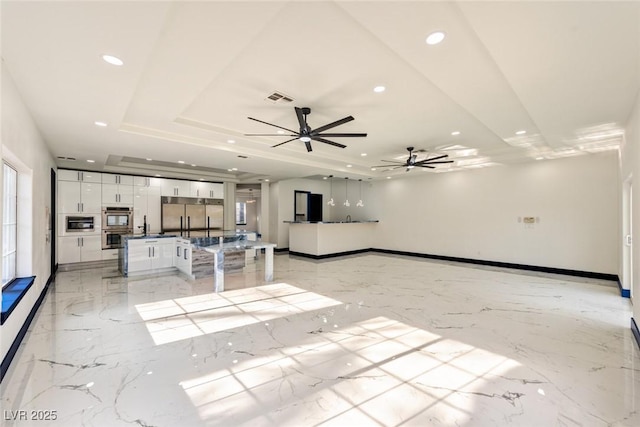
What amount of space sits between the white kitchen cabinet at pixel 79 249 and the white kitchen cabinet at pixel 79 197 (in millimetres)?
703

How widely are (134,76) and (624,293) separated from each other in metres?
7.71

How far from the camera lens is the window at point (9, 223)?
10.2 feet

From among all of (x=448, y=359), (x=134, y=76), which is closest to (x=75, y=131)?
(x=134, y=76)

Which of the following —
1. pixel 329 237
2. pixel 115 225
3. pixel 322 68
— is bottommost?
pixel 329 237

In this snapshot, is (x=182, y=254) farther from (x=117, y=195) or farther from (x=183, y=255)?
(x=117, y=195)

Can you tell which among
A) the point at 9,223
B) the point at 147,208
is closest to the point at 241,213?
the point at 147,208

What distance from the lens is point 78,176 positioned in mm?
7035

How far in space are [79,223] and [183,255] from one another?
307cm

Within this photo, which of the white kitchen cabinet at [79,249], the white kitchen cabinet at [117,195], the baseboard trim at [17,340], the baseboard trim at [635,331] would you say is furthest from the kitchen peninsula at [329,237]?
the baseboard trim at [635,331]

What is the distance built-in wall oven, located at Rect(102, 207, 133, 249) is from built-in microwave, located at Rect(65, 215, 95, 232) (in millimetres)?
265

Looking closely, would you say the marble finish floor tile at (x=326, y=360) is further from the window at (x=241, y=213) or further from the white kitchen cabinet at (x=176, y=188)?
the window at (x=241, y=213)

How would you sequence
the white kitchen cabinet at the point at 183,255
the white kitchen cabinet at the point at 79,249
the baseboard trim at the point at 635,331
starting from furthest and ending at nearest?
the white kitchen cabinet at the point at 79,249, the white kitchen cabinet at the point at 183,255, the baseboard trim at the point at 635,331

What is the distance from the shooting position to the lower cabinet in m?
6.16

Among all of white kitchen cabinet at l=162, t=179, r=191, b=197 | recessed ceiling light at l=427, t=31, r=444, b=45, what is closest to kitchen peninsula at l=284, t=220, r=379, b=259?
white kitchen cabinet at l=162, t=179, r=191, b=197
